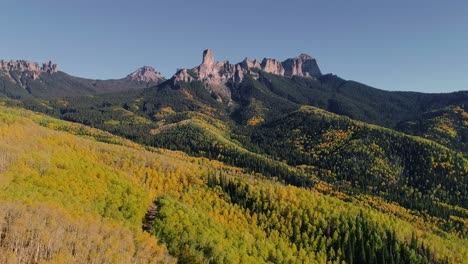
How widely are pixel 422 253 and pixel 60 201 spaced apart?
15903 centimetres

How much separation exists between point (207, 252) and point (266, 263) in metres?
25.0

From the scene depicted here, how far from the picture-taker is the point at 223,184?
196125 millimetres

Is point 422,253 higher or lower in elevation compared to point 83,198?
lower

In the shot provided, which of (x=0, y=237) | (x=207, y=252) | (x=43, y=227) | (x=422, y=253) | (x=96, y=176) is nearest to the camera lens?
(x=0, y=237)

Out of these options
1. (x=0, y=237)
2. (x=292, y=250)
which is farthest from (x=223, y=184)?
(x=0, y=237)

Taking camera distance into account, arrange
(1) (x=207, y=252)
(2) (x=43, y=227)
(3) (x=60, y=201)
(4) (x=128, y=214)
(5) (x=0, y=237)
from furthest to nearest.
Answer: (4) (x=128, y=214), (1) (x=207, y=252), (3) (x=60, y=201), (2) (x=43, y=227), (5) (x=0, y=237)

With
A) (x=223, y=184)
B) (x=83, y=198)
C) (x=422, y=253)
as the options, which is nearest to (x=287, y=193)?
(x=223, y=184)

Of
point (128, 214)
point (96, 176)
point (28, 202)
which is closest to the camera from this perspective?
point (28, 202)

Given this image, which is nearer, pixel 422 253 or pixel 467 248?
pixel 422 253

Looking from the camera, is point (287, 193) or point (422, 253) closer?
point (422, 253)

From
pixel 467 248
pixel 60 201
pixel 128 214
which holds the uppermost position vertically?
pixel 60 201

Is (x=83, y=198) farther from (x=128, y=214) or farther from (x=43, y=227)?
(x=43, y=227)

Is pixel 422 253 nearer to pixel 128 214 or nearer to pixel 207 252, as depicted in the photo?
pixel 207 252

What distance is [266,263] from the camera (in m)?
131
